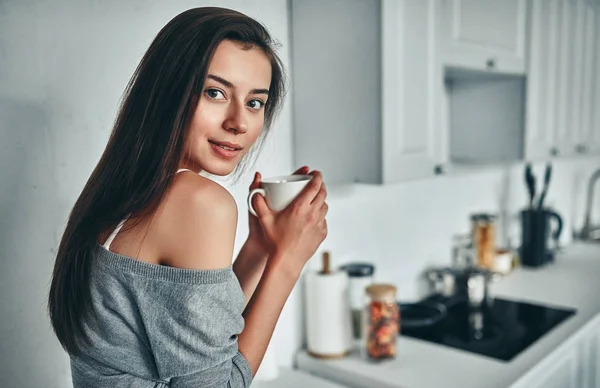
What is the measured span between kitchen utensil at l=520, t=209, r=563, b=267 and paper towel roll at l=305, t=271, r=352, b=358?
1.39 meters

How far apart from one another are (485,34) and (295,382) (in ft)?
4.03

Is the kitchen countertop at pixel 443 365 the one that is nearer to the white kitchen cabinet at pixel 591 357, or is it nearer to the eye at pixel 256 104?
the white kitchen cabinet at pixel 591 357

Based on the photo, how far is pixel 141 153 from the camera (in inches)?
31.1

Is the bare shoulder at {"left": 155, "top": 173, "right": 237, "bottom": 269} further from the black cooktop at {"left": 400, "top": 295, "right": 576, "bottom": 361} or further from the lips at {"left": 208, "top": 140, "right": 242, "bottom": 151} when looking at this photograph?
the black cooktop at {"left": 400, "top": 295, "right": 576, "bottom": 361}

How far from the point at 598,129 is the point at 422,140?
1.81 meters

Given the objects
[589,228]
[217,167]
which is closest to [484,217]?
[589,228]

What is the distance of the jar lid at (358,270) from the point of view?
1.68 meters

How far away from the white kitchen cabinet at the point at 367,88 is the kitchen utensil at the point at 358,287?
34 centimetres

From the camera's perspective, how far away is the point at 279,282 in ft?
2.95

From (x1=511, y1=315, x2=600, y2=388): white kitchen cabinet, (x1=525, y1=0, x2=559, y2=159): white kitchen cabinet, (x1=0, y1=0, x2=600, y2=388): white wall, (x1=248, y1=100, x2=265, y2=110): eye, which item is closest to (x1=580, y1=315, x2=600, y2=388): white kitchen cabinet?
(x1=511, y1=315, x2=600, y2=388): white kitchen cabinet

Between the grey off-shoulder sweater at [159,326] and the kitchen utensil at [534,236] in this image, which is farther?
the kitchen utensil at [534,236]

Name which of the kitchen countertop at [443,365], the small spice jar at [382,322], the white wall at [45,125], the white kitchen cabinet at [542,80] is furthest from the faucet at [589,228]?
the white wall at [45,125]

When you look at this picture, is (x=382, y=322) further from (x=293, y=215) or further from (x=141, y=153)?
(x=141, y=153)

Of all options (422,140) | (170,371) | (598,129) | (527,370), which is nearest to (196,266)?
(170,371)
